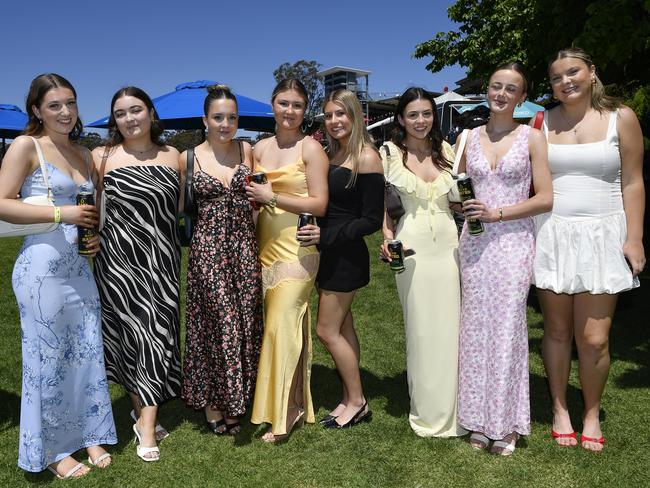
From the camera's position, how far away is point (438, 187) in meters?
3.75

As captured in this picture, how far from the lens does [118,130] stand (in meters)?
3.84

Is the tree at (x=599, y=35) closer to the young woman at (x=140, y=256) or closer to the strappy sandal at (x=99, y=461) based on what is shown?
the young woman at (x=140, y=256)

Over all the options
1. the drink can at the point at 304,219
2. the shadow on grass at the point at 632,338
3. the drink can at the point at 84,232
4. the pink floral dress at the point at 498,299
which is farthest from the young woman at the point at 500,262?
the drink can at the point at 84,232

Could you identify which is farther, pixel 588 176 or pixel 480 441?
pixel 480 441

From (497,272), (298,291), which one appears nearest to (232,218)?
(298,291)

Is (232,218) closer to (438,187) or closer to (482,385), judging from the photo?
(438,187)

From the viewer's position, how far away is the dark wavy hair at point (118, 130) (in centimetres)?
368

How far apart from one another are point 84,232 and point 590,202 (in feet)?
10.3

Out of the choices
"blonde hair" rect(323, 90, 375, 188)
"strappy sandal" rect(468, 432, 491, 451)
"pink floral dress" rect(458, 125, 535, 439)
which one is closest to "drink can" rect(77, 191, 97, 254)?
"blonde hair" rect(323, 90, 375, 188)

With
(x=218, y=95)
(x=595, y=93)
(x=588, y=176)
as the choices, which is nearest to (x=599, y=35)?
(x=595, y=93)

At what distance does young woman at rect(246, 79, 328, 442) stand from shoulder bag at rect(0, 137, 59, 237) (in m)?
1.31

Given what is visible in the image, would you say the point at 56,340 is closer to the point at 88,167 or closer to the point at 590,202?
the point at 88,167

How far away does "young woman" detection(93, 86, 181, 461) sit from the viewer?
3.63m

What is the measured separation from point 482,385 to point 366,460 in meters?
0.93
